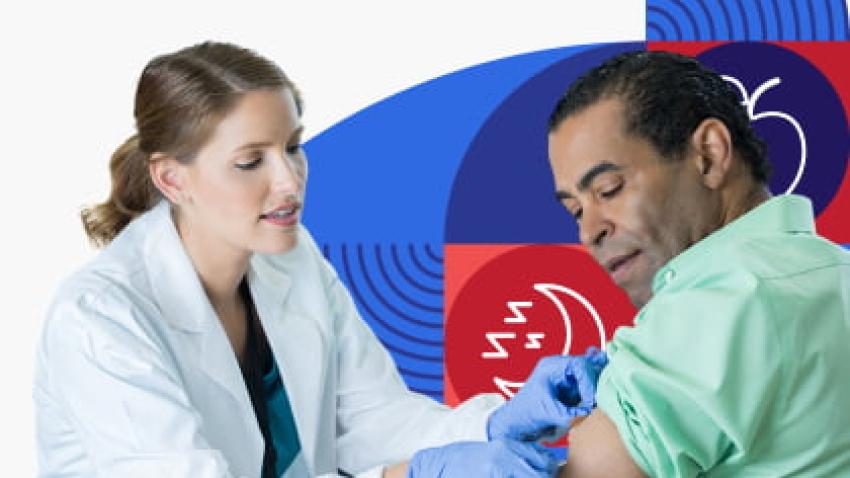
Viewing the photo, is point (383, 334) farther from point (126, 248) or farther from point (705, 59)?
point (126, 248)

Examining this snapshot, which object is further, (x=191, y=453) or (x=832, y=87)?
(x=832, y=87)

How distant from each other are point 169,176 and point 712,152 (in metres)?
0.89

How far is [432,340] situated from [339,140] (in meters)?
0.57

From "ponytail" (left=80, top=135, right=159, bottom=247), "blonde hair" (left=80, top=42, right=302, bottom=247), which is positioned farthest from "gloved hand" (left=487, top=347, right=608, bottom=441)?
"ponytail" (left=80, top=135, right=159, bottom=247)

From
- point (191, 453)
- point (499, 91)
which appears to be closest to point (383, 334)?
point (499, 91)

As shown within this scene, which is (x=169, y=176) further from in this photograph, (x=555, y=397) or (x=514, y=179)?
(x=514, y=179)

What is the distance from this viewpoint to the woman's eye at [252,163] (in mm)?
2004

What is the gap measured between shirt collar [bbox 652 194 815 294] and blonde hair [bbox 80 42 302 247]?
0.78 meters

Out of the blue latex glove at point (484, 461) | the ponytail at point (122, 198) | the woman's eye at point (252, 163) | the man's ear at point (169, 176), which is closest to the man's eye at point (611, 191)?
the blue latex glove at point (484, 461)

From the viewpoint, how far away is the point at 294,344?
7.21 ft

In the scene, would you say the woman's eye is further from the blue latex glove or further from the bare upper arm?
the bare upper arm

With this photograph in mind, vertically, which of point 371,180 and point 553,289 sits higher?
point 371,180

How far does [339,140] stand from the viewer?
334 cm

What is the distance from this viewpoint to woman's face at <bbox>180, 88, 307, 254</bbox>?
200 cm
